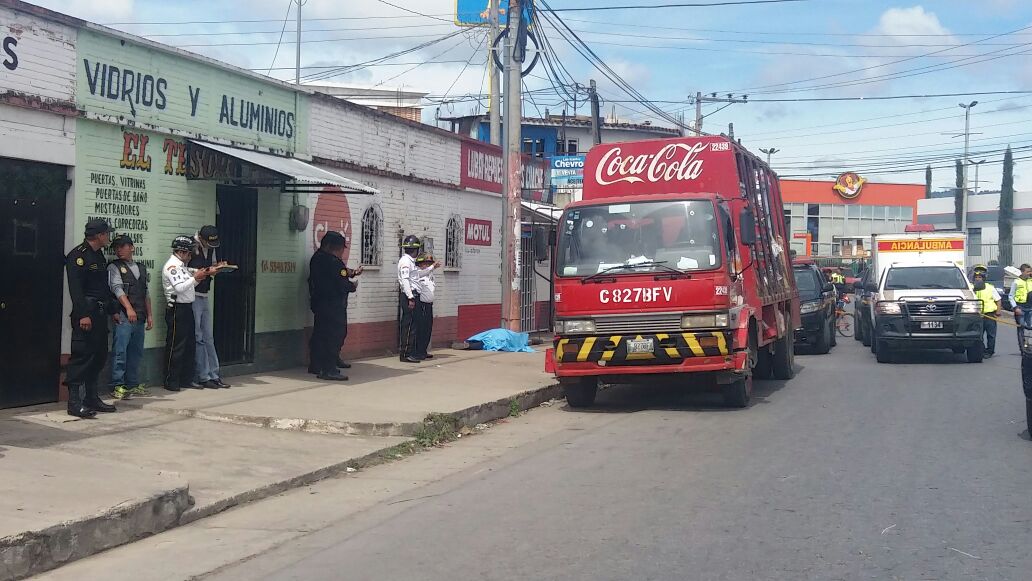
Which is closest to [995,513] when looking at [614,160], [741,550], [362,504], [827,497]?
[827,497]

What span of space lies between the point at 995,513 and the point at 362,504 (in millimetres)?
4379

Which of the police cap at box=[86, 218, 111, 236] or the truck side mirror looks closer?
the police cap at box=[86, 218, 111, 236]

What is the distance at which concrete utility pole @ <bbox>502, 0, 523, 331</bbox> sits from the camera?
16.9 metres

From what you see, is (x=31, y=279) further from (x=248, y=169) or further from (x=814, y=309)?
(x=814, y=309)

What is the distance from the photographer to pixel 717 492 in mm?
7395

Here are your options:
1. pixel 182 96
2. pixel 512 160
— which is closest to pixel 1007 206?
pixel 512 160

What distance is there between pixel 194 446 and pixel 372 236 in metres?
7.61

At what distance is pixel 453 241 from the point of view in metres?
18.7

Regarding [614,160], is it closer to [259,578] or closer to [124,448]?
[124,448]

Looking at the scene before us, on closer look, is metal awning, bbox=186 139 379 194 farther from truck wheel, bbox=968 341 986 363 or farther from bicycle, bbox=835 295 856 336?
bicycle, bbox=835 295 856 336

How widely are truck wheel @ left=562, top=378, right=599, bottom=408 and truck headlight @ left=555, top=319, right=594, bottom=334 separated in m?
0.82

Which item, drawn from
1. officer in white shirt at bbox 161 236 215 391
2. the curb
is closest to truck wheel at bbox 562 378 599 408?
officer in white shirt at bbox 161 236 215 391

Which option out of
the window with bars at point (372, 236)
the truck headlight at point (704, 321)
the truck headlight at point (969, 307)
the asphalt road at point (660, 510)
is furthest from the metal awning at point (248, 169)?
the truck headlight at point (969, 307)

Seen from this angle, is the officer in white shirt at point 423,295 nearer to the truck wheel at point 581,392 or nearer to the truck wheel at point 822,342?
the truck wheel at point 581,392
